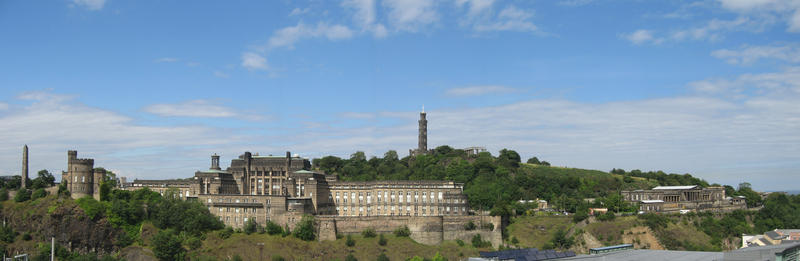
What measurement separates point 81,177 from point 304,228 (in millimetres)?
38074

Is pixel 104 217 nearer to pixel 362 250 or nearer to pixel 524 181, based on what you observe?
pixel 362 250

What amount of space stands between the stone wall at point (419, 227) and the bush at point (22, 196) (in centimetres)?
4757

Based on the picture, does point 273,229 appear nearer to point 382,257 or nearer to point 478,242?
point 382,257

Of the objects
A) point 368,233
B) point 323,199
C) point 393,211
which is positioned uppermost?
point 323,199

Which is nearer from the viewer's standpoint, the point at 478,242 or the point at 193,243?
the point at 193,243

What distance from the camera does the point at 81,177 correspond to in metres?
102

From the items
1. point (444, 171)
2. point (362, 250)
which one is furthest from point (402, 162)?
point (362, 250)

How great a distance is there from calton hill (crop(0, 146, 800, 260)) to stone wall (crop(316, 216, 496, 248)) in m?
1.29

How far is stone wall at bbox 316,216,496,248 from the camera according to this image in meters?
95.6

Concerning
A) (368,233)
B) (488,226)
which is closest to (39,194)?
(368,233)

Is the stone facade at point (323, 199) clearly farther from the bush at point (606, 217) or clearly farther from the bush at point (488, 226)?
the bush at point (606, 217)

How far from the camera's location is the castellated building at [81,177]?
101375mm

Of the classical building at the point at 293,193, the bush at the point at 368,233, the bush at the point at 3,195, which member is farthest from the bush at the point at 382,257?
the bush at the point at 3,195

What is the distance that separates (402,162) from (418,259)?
6746cm
